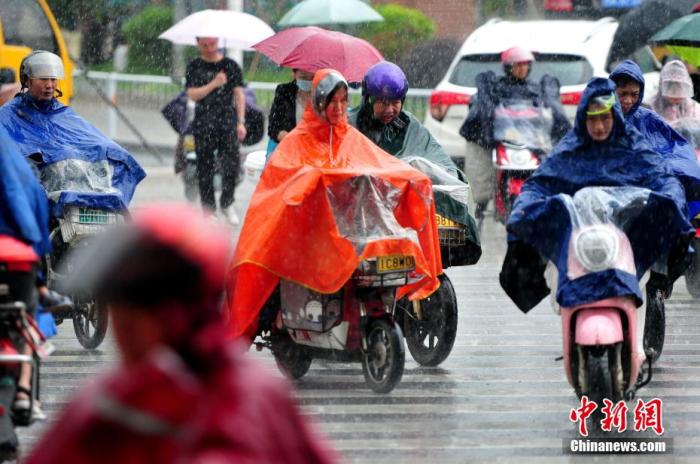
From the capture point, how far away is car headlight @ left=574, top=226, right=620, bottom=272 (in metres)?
7.39

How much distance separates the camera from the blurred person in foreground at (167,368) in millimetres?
3078

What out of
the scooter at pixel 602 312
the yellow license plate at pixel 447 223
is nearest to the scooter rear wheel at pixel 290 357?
the yellow license plate at pixel 447 223

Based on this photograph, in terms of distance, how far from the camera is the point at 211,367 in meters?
3.17

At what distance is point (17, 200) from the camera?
6523 millimetres

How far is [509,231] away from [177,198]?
11272mm

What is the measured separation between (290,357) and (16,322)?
2.73 m

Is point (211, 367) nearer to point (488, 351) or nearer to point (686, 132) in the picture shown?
point (488, 351)

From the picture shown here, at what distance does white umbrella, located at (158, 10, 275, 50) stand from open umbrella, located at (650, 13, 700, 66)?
3.80 meters

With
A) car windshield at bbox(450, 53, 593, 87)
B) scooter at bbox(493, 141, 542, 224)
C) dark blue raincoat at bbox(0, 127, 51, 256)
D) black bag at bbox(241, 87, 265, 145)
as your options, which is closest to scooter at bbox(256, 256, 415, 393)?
dark blue raincoat at bbox(0, 127, 51, 256)

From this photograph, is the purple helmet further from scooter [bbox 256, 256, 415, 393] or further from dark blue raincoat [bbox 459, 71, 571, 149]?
dark blue raincoat [bbox 459, 71, 571, 149]

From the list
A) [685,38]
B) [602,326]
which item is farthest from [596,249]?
[685,38]

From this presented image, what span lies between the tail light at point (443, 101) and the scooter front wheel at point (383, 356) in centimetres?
933

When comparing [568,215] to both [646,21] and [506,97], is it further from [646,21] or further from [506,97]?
[646,21]

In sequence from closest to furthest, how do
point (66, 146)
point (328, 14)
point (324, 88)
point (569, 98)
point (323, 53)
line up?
point (324, 88) < point (66, 146) < point (323, 53) < point (569, 98) < point (328, 14)
